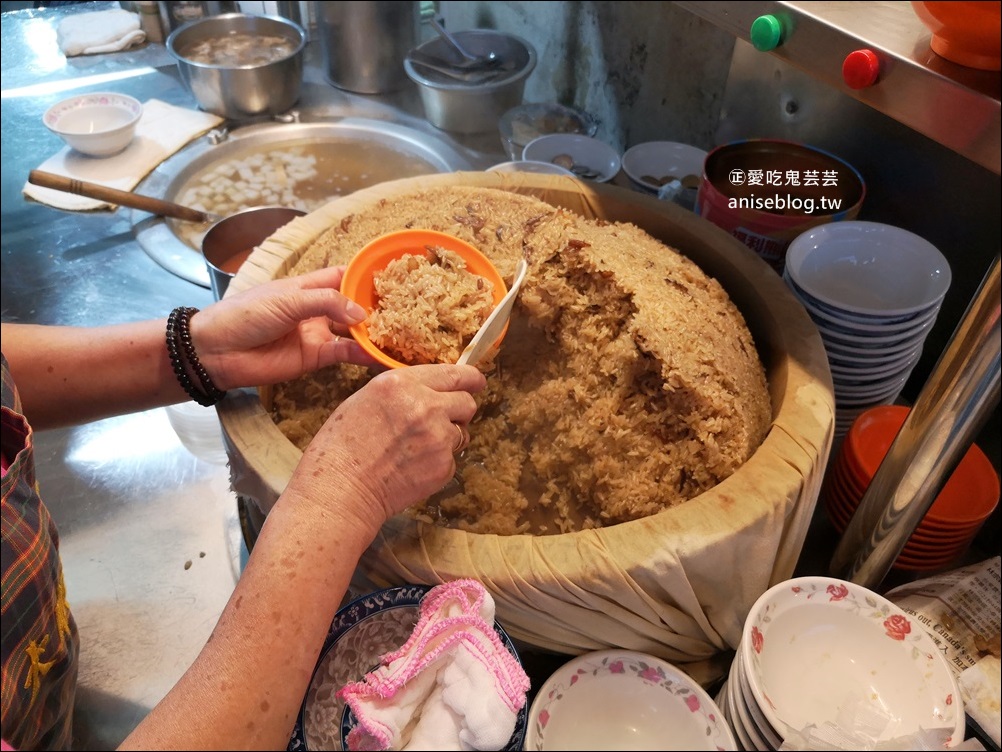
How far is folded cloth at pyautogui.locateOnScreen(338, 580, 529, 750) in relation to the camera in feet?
2.81

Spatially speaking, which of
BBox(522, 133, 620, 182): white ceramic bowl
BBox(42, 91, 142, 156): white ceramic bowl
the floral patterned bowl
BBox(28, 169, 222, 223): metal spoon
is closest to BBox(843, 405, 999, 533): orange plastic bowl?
the floral patterned bowl

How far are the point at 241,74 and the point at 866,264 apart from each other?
2130 mm

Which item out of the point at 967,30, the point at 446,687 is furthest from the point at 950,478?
the point at 446,687

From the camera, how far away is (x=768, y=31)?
1.11m

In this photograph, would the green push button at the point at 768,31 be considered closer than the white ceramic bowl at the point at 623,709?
No

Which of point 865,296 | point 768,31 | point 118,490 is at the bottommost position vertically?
point 118,490

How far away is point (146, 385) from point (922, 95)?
4.44 feet

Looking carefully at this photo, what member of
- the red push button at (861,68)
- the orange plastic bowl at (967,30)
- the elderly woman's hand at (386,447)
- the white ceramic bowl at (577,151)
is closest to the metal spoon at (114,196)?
the white ceramic bowl at (577,151)

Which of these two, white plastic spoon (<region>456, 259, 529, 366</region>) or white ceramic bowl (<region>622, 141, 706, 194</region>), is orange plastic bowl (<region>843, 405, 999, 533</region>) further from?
white ceramic bowl (<region>622, 141, 706, 194</region>)

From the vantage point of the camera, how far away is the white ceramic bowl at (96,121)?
235 centimetres

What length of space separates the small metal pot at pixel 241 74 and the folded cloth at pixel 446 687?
2.23 meters

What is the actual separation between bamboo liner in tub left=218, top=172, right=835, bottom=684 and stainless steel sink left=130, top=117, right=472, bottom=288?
1284mm

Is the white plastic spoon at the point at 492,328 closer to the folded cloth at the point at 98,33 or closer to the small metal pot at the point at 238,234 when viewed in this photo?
the small metal pot at the point at 238,234

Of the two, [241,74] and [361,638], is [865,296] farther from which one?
[241,74]
